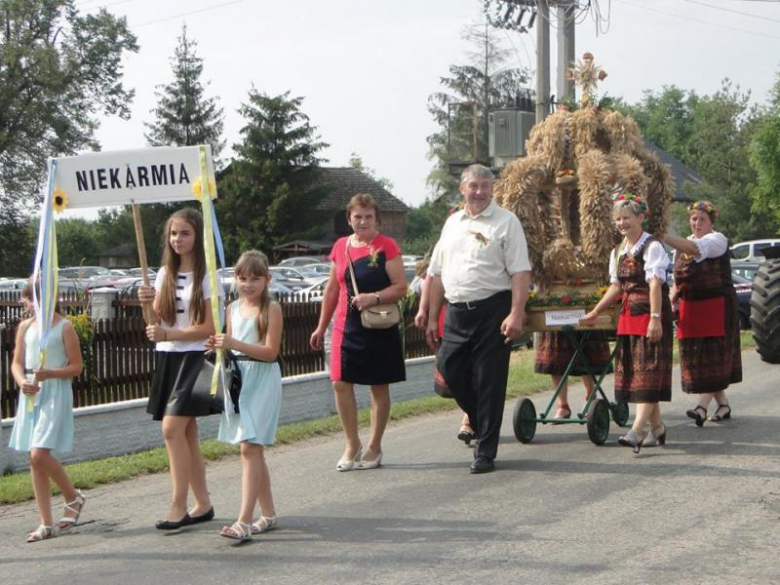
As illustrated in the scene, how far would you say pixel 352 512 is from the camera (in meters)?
7.57

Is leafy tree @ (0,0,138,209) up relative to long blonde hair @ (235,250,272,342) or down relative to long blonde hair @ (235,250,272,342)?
up

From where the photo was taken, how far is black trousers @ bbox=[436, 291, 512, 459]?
8.82 meters

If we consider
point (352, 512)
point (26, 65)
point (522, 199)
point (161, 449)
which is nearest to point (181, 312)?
point (352, 512)

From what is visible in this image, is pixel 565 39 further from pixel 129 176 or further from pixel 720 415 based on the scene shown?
pixel 129 176

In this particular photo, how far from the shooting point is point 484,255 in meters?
8.84

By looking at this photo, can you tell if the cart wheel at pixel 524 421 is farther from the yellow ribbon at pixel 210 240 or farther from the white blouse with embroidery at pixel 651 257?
the yellow ribbon at pixel 210 240

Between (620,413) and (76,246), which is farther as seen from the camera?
(76,246)

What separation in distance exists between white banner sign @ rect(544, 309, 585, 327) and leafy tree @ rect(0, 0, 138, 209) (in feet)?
161

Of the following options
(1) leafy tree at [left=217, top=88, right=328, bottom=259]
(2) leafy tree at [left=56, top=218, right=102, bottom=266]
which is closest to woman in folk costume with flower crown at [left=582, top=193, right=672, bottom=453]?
(1) leafy tree at [left=217, top=88, right=328, bottom=259]

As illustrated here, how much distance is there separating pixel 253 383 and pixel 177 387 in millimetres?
441

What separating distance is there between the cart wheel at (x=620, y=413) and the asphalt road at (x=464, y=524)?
609mm

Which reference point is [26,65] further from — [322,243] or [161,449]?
[161,449]

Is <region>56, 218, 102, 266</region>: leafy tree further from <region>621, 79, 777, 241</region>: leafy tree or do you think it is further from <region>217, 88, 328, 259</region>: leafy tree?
<region>621, 79, 777, 241</region>: leafy tree

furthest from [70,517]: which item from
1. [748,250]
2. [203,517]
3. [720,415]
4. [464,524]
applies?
[748,250]
